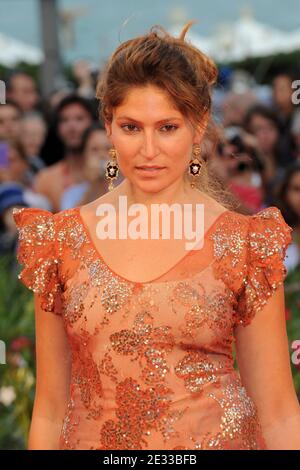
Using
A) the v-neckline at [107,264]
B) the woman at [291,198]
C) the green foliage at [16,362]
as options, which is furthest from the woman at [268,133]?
the v-neckline at [107,264]

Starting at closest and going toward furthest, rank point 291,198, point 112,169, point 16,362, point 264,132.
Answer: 1. point 112,169
2. point 16,362
3. point 291,198
4. point 264,132

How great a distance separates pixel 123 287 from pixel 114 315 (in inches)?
3.3

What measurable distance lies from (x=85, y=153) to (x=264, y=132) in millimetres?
2203

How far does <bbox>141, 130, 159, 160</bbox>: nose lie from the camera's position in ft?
9.47

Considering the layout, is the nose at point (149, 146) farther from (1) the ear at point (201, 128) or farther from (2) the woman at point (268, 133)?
(2) the woman at point (268, 133)

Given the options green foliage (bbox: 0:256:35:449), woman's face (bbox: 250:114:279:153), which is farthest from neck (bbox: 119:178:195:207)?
woman's face (bbox: 250:114:279:153)

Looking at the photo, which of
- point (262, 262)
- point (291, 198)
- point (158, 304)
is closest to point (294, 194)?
point (291, 198)

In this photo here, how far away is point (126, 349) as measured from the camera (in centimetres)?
291

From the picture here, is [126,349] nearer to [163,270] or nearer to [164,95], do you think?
[163,270]

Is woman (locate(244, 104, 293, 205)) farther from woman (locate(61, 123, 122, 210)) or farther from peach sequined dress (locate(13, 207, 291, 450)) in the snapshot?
peach sequined dress (locate(13, 207, 291, 450))

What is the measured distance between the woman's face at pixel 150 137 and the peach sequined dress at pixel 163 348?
9.8 inches

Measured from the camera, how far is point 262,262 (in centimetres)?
308

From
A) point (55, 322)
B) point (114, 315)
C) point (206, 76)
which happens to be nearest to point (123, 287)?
point (114, 315)

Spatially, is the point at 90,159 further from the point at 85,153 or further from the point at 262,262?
the point at 262,262
